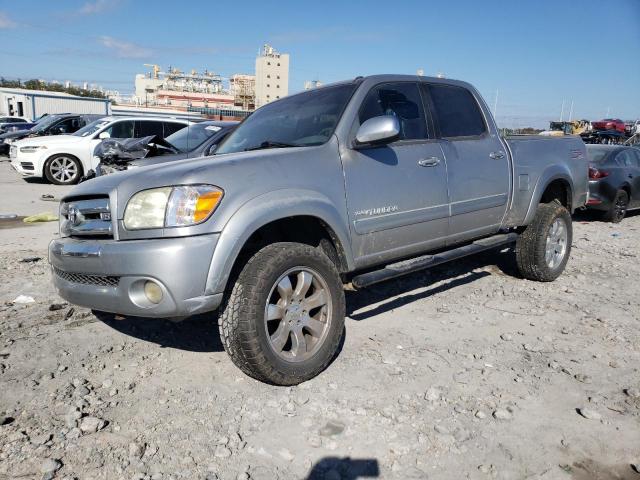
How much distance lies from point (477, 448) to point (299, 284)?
132 centimetres

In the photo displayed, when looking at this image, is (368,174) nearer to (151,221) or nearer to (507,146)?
(151,221)

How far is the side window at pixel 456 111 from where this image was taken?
14.4 ft

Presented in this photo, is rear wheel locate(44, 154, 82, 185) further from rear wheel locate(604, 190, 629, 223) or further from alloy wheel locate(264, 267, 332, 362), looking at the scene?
rear wheel locate(604, 190, 629, 223)

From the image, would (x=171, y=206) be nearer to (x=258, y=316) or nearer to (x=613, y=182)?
(x=258, y=316)

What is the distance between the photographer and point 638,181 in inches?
410

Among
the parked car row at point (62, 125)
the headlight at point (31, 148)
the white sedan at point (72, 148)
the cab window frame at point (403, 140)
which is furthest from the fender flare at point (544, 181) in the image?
the parked car row at point (62, 125)

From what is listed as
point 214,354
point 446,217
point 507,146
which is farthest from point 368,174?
point 507,146

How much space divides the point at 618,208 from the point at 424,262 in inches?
310

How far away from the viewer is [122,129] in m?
12.5

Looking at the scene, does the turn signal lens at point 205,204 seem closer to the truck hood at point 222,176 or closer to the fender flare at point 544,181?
the truck hood at point 222,176

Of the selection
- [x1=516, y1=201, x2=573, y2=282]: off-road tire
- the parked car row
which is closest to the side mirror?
[x1=516, y1=201, x2=573, y2=282]: off-road tire

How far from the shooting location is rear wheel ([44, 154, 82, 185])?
492 inches

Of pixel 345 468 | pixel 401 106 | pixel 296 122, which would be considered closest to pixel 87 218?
pixel 296 122

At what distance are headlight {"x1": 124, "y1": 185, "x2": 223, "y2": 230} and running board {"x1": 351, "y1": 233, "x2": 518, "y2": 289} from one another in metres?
1.19
